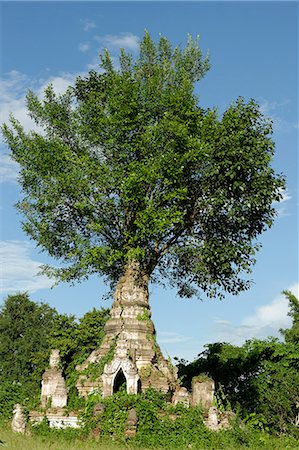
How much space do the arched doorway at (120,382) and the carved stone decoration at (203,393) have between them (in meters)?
2.68

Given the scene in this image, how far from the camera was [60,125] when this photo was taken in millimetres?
25656

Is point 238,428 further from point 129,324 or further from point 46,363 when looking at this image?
point 46,363

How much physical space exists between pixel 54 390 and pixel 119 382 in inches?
102

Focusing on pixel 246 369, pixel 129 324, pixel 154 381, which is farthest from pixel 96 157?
pixel 246 369

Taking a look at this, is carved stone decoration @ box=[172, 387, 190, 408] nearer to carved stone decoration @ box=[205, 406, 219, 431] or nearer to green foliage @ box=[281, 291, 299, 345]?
carved stone decoration @ box=[205, 406, 219, 431]

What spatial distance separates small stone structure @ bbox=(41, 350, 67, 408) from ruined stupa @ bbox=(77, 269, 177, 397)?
0.79 metres

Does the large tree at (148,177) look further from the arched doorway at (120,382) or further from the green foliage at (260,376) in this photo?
the green foliage at (260,376)

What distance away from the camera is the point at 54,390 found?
865 inches

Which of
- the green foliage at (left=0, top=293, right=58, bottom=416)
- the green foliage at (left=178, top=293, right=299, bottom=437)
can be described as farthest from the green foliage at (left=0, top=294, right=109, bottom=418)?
the green foliage at (left=178, top=293, right=299, bottom=437)

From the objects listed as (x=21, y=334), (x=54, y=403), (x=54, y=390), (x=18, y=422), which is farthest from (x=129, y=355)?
(x=21, y=334)

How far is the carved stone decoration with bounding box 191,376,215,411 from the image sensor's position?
21844 millimetres

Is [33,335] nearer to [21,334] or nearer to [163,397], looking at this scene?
A: [21,334]

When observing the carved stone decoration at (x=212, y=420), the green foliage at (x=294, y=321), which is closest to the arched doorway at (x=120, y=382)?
the carved stone decoration at (x=212, y=420)

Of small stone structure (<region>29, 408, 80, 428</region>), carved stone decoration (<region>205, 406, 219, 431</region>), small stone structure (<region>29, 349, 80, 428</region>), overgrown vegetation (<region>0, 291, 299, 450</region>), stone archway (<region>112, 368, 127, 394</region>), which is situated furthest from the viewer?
stone archway (<region>112, 368, 127, 394</region>)
